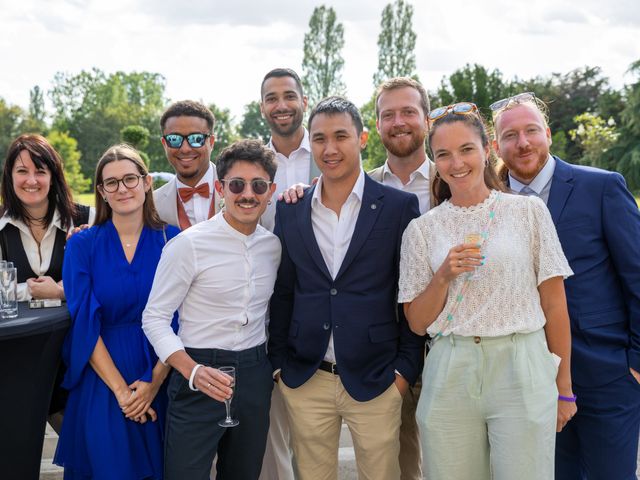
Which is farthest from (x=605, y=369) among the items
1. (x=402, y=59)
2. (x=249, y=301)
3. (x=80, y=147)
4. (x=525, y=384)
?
(x=80, y=147)

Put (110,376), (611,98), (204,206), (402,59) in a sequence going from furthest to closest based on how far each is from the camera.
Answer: (402,59) < (611,98) < (204,206) < (110,376)

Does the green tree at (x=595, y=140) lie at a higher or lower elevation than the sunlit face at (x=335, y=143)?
higher

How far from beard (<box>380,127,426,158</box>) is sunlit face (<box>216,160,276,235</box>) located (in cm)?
125

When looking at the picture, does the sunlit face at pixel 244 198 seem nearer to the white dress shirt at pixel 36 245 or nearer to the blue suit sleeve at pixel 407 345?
the blue suit sleeve at pixel 407 345

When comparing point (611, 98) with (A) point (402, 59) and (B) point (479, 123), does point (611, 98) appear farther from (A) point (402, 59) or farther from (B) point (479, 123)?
(B) point (479, 123)

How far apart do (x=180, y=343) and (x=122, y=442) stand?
2.27 ft

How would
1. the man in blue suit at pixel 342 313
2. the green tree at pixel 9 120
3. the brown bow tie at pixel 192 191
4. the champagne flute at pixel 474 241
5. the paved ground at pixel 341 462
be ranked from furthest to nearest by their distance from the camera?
the green tree at pixel 9 120, the paved ground at pixel 341 462, the brown bow tie at pixel 192 191, the man in blue suit at pixel 342 313, the champagne flute at pixel 474 241

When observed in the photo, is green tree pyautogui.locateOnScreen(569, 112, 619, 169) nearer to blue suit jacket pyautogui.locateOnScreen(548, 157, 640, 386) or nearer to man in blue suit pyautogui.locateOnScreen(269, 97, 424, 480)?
blue suit jacket pyautogui.locateOnScreen(548, 157, 640, 386)

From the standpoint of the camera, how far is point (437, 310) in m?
2.93

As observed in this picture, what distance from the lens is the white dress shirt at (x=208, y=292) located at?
3.19 m

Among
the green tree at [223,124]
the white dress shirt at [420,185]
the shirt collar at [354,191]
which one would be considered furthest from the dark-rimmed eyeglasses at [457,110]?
the green tree at [223,124]

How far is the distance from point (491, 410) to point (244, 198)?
1.74 metres

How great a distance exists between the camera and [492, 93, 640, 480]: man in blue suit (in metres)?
3.22

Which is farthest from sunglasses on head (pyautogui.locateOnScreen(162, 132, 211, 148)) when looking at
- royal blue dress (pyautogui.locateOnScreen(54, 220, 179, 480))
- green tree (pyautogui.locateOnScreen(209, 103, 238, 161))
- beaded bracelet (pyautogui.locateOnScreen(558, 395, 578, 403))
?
green tree (pyautogui.locateOnScreen(209, 103, 238, 161))
